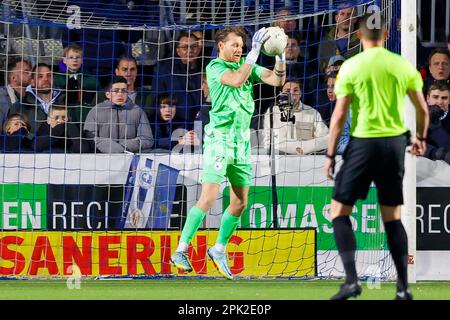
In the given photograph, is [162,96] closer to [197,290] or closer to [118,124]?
[118,124]

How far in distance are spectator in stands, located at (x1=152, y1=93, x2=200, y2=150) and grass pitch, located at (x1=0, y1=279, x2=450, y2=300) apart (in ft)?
5.67

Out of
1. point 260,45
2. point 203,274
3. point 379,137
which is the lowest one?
point 203,274

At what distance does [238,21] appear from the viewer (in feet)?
47.3

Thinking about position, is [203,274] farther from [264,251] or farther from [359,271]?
[359,271]

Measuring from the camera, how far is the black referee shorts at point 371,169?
29.7 feet

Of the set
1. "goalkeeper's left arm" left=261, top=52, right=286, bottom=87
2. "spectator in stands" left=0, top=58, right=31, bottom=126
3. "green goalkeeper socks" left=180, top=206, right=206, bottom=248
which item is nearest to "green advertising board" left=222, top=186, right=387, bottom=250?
"green goalkeeper socks" left=180, top=206, right=206, bottom=248

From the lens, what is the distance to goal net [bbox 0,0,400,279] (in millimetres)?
13469

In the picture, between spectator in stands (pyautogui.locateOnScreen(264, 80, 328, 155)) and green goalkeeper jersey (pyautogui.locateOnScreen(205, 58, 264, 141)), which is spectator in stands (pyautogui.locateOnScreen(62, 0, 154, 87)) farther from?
green goalkeeper jersey (pyautogui.locateOnScreen(205, 58, 264, 141))

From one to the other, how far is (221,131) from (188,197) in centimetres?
160

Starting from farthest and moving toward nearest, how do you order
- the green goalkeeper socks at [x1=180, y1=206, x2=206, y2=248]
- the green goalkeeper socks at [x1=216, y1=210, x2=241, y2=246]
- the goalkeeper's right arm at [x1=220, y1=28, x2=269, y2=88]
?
the green goalkeeper socks at [x1=216, y1=210, x2=241, y2=246], the green goalkeeper socks at [x1=180, y1=206, x2=206, y2=248], the goalkeeper's right arm at [x1=220, y1=28, x2=269, y2=88]

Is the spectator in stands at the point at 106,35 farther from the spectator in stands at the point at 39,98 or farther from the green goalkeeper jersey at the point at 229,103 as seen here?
the green goalkeeper jersey at the point at 229,103

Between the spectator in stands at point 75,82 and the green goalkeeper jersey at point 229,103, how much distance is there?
2.55 m

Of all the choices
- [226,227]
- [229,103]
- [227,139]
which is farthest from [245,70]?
[226,227]

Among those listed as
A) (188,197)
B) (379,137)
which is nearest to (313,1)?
(188,197)
